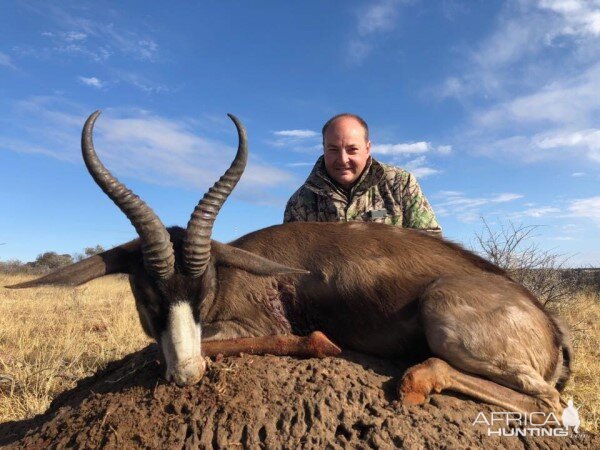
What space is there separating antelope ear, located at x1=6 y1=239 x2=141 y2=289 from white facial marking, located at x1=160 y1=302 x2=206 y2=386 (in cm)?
74

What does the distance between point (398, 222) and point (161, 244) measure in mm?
4010

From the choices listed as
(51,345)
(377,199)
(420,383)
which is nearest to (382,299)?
A: (420,383)

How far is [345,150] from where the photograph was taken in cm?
694

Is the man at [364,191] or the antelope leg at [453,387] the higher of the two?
the man at [364,191]

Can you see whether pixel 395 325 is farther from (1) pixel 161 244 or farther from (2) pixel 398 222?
(2) pixel 398 222

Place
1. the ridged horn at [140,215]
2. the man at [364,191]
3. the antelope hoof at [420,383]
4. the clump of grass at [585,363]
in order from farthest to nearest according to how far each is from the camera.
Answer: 1. the man at [364,191]
2. the clump of grass at [585,363]
3. the ridged horn at [140,215]
4. the antelope hoof at [420,383]

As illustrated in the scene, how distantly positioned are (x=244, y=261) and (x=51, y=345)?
17.2 feet

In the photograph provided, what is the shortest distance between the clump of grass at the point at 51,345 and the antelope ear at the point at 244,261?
1.03 meters

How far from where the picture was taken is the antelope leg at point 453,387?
3637 millimetres

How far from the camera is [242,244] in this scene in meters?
5.11

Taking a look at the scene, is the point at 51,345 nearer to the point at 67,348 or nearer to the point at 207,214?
the point at 67,348

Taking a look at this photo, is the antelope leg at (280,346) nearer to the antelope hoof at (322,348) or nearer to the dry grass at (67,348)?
the antelope hoof at (322,348)

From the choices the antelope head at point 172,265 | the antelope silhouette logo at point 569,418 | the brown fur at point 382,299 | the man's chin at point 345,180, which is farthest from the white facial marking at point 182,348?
the man's chin at point 345,180

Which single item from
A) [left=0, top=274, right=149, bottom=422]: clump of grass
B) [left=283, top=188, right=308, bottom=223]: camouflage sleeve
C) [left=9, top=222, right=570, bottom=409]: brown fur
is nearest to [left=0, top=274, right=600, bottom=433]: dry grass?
[left=0, top=274, right=149, bottom=422]: clump of grass
